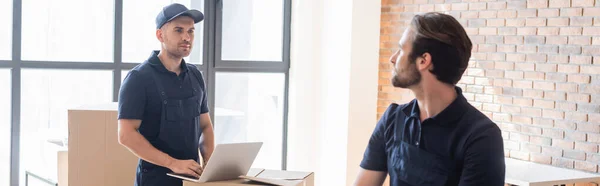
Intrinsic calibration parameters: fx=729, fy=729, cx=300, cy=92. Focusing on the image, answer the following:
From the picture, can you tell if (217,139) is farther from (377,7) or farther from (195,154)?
(195,154)

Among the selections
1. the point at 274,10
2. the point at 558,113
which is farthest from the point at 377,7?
the point at 558,113

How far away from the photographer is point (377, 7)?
5.87m

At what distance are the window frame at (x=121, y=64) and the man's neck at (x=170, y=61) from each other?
227 cm

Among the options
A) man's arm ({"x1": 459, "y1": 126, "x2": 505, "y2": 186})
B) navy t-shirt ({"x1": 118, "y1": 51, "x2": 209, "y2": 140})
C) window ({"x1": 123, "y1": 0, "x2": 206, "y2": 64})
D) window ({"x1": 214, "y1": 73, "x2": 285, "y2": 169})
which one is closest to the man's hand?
navy t-shirt ({"x1": 118, "y1": 51, "x2": 209, "y2": 140})

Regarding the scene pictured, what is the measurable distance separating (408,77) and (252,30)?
162 inches

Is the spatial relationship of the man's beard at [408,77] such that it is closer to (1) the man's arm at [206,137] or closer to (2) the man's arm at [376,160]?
(2) the man's arm at [376,160]

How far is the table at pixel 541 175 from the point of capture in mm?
3936

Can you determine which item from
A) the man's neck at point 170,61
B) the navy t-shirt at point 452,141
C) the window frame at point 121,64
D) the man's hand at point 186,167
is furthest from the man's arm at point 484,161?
the window frame at point 121,64

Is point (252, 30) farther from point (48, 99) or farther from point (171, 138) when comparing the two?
point (171, 138)

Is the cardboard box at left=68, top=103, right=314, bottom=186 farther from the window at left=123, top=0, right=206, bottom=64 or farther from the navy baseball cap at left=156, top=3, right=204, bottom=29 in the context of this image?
the window at left=123, top=0, right=206, bottom=64

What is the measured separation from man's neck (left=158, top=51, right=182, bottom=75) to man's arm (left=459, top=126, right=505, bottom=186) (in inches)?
61.1

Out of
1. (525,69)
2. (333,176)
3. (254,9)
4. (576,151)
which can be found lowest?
(333,176)

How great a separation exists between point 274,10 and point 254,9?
0.62 feet

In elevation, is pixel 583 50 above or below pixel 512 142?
above
